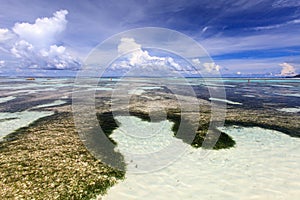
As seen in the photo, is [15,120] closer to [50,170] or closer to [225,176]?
[50,170]

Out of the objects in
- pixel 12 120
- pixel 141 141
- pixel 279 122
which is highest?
pixel 279 122

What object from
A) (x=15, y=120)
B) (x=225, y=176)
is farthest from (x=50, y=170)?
(x=15, y=120)

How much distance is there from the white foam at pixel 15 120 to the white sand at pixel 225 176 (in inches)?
550

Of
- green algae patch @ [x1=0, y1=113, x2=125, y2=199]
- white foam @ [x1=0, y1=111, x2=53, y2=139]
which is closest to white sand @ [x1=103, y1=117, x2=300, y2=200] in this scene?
green algae patch @ [x1=0, y1=113, x2=125, y2=199]

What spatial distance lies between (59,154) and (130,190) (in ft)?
23.8

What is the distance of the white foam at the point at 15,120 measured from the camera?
23.0 m

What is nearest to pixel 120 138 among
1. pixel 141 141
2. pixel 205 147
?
pixel 141 141

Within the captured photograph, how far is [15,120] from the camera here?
27.1m

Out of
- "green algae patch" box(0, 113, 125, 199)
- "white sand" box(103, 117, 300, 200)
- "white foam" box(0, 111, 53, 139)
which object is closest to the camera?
"green algae patch" box(0, 113, 125, 199)

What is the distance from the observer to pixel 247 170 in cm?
1392

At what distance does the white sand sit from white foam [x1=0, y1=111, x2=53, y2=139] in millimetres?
13970

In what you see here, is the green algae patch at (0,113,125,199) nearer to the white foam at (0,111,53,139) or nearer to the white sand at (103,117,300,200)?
the white sand at (103,117,300,200)

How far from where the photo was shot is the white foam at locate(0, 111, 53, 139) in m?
23.0

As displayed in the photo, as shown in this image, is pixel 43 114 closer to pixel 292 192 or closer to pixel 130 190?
pixel 130 190
